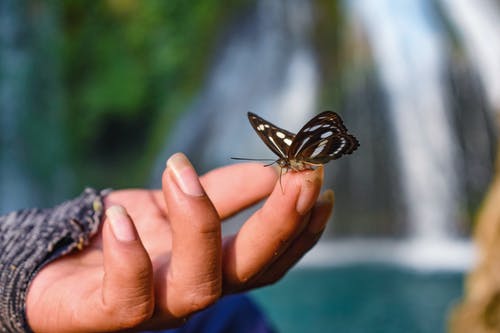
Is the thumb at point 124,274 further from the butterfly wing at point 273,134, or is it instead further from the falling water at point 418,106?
the falling water at point 418,106

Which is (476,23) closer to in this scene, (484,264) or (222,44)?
(222,44)

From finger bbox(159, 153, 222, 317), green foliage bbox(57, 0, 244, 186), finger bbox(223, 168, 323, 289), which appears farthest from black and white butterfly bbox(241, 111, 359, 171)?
green foliage bbox(57, 0, 244, 186)

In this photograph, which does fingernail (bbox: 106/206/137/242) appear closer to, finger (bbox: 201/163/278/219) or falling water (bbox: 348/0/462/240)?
finger (bbox: 201/163/278/219)

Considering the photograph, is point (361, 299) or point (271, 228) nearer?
point (271, 228)

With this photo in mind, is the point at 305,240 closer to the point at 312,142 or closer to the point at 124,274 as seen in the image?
the point at 312,142

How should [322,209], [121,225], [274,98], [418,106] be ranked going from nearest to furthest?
[121,225], [322,209], [418,106], [274,98]

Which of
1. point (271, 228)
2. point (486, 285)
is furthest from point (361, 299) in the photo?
point (271, 228)

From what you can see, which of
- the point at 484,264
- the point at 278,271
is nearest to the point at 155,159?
the point at 484,264
